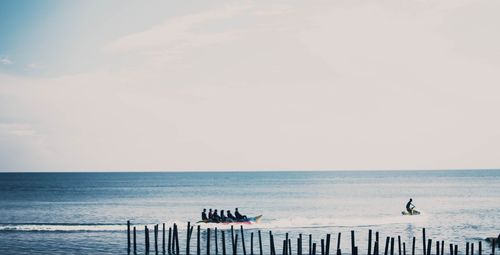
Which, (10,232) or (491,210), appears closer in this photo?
(10,232)

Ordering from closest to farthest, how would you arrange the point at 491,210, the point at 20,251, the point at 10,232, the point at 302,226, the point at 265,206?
the point at 20,251
the point at 10,232
the point at 302,226
the point at 491,210
the point at 265,206

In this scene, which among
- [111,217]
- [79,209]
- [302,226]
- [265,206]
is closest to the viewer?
[302,226]

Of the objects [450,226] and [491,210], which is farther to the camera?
[491,210]

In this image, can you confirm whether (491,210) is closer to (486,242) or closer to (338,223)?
(338,223)

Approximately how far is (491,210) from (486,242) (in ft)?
108

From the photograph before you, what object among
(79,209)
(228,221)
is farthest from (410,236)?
(79,209)

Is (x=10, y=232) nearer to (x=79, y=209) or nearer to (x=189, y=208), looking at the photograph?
(x=79, y=209)

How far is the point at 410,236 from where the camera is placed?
148 ft

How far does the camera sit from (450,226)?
175ft

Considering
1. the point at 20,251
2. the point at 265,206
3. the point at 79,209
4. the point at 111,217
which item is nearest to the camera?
the point at 20,251

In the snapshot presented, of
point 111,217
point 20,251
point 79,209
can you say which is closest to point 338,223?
point 111,217

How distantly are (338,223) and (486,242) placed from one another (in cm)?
1708

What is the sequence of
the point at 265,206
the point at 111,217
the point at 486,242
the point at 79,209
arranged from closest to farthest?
the point at 486,242, the point at 111,217, the point at 79,209, the point at 265,206

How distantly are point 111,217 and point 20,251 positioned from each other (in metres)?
27.7
